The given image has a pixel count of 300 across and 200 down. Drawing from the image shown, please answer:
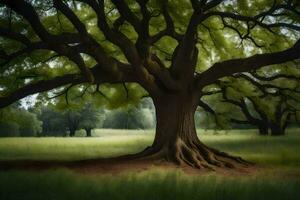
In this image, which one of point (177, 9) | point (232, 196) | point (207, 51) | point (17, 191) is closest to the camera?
point (232, 196)

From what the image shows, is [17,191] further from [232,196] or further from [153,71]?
[153,71]

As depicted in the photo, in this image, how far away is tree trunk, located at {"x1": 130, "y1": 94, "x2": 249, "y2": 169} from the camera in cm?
1731

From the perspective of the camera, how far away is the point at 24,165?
1641 centimetres

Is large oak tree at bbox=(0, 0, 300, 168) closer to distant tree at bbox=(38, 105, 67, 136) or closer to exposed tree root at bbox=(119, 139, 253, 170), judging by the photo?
exposed tree root at bbox=(119, 139, 253, 170)

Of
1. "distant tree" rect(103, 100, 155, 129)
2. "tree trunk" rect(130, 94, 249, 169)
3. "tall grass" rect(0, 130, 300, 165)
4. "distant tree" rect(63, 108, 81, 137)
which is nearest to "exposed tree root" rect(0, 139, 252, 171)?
"tree trunk" rect(130, 94, 249, 169)

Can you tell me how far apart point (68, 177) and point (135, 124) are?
6878 centimetres

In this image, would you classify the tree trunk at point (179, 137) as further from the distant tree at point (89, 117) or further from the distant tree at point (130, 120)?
the distant tree at point (130, 120)

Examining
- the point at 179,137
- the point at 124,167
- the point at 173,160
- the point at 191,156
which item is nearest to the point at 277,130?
the point at 179,137

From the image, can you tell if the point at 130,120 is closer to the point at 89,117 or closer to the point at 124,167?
the point at 89,117

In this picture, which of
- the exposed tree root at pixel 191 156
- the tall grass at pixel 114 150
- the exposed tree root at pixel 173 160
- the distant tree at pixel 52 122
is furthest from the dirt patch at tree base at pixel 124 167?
the distant tree at pixel 52 122

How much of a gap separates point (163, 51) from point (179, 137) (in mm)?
6331

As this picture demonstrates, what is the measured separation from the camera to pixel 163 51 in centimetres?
2275

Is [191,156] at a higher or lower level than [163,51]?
lower

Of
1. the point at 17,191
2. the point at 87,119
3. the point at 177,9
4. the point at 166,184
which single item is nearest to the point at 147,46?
the point at 177,9
